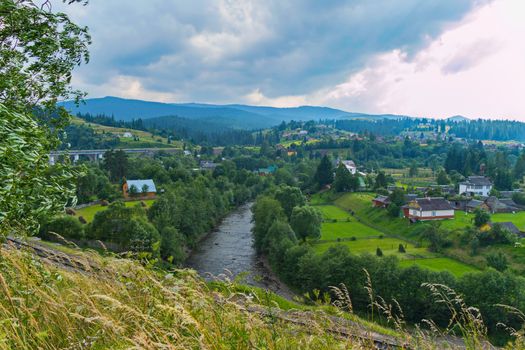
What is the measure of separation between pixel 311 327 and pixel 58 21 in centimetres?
757

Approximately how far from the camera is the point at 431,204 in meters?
58.9

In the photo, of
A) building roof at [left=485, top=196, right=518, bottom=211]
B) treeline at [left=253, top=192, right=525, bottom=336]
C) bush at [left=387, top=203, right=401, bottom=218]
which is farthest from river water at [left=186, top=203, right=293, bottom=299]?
building roof at [left=485, top=196, right=518, bottom=211]

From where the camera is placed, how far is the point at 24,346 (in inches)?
146

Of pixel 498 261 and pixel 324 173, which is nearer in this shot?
pixel 498 261

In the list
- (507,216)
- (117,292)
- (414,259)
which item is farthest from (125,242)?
(507,216)

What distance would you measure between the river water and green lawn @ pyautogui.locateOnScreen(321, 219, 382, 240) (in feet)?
33.8

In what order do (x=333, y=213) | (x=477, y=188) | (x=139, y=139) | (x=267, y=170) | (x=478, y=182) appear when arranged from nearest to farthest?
(x=333, y=213)
(x=477, y=188)
(x=478, y=182)
(x=267, y=170)
(x=139, y=139)

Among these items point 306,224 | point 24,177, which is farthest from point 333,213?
point 24,177

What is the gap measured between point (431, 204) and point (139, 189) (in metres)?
45.9

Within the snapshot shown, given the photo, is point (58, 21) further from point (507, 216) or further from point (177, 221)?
point (507, 216)

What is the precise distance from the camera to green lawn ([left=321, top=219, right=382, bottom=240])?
54125 millimetres

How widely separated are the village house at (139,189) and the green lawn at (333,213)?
28.7m

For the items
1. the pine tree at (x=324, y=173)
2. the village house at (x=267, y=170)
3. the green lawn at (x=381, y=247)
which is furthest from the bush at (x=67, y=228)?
the village house at (x=267, y=170)

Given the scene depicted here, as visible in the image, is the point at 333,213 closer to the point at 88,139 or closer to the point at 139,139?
the point at 88,139
